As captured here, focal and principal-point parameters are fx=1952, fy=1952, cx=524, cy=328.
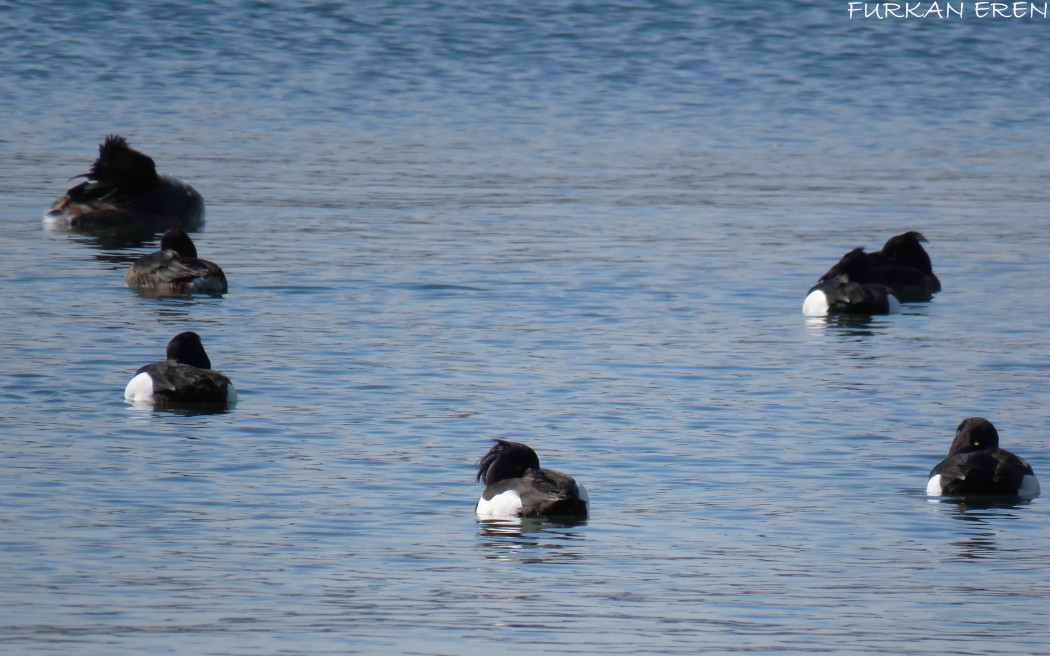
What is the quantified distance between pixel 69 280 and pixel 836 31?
95.7 feet

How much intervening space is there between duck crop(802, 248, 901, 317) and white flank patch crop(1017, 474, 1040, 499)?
6.84m

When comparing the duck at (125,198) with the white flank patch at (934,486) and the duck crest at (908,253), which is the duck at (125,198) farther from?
the white flank patch at (934,486)

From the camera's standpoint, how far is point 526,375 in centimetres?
1600

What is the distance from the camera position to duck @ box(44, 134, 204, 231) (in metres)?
24.5

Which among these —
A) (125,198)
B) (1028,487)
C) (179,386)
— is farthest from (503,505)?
(125,198)

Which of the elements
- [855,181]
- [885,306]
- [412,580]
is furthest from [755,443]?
[855,181]

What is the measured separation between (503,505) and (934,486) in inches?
112

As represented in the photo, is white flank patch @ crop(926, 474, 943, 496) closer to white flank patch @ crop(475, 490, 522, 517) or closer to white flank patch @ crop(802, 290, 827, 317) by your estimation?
white flank patch @ crop(475, 490, 522, 517)

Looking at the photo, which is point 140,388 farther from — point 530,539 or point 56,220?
point 56,220

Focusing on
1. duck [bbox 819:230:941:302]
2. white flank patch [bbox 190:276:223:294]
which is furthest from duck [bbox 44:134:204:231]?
duck [bbox 819:230:941:302]

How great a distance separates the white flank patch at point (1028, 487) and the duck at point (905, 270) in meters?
7.86

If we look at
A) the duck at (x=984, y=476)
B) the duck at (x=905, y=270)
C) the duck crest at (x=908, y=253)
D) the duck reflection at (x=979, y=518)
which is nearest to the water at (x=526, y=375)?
the duck reflection at (x=979, y=518)

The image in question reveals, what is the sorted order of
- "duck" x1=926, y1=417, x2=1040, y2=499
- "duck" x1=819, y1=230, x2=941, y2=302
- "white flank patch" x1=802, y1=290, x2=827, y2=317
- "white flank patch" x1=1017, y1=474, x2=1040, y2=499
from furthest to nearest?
"duck" x1=819, y1=230, x2=941, y2=302
"white flank patch" x1=802, y1=290, x2=827, y2=317
"white flank patch" x1=1017, y1=474, x2=1040, y2=499
"duck" x1=926, y1=417, x2=1040, y2=499

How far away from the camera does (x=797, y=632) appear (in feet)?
31.7
